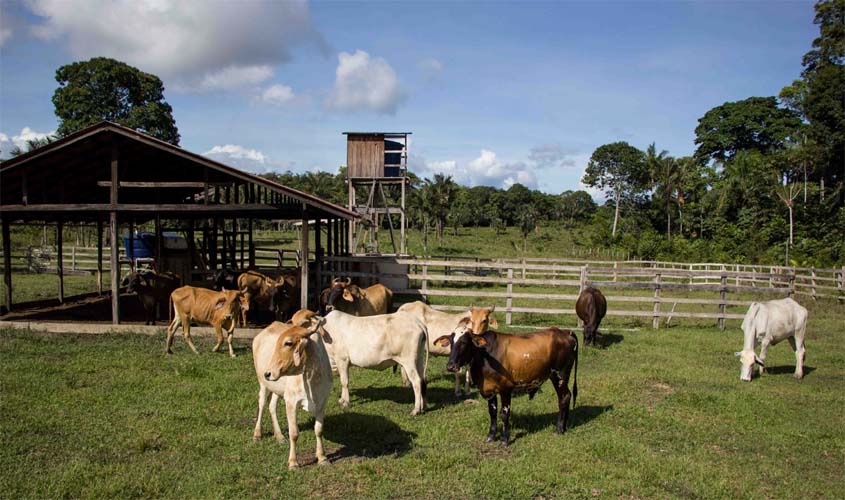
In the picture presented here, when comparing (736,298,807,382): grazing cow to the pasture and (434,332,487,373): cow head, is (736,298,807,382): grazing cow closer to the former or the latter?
the pasture

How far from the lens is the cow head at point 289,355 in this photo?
18.2 ft

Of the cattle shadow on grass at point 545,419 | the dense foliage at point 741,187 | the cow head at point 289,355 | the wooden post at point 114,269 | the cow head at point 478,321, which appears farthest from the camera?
the dense foliage at point 741,187

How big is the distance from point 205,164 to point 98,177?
647 centimetres

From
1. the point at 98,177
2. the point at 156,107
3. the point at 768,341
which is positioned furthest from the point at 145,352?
the point at 156,107

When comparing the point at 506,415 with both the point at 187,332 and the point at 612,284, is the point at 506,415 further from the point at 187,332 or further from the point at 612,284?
the point at 612,284

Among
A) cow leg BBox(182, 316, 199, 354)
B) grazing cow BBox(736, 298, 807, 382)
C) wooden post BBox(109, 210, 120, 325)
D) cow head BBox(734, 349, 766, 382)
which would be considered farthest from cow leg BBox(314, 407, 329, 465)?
wooden post BBox(109, 210, 120, 325)

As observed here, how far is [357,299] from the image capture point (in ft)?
38.9

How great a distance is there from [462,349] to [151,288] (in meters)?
9.93

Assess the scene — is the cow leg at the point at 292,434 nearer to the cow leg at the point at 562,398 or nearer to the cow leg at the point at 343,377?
the cow leg at the point at 343,377

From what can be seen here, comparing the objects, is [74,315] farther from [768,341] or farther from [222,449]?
[768,341]

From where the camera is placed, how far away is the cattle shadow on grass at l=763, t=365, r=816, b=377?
10.8 m

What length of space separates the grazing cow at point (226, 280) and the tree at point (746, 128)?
191ft

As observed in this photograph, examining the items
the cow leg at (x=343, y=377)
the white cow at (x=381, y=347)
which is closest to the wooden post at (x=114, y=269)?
the white cow at (x=381, y=347)

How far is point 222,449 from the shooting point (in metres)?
6.36
